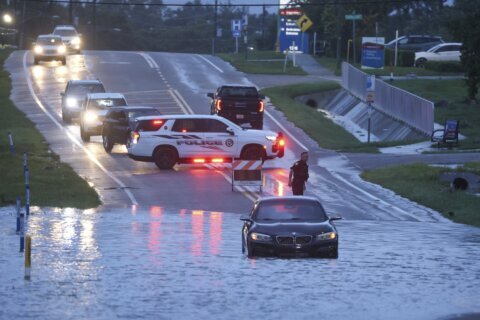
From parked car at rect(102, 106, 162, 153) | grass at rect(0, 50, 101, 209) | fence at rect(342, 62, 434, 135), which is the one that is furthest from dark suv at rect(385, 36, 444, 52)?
parked car at rect(102, 106, 162, 153)

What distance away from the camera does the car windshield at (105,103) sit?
1832 inches

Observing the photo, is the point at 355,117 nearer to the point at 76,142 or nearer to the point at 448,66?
the point at 448,66

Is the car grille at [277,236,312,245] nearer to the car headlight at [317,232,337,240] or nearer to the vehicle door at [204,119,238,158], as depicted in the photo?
the car headlight at [317,232,337,240]

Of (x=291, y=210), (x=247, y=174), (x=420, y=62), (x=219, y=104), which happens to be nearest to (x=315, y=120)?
(x=219, y=104)

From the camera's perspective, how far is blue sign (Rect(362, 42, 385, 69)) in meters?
69.2

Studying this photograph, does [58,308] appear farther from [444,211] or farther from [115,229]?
[444,211]

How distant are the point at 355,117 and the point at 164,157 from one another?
23.6 meters

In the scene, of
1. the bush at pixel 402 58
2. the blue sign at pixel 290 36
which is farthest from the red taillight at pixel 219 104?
the blue sign at pixel 290 36

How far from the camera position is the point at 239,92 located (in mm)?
48250

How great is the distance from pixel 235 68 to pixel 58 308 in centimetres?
6259

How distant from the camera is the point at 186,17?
19450 centimetres

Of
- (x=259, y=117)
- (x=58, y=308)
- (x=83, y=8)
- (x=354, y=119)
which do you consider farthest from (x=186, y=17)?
(x=58, y=308)

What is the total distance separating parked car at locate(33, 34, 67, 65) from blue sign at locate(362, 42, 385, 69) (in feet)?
66.1

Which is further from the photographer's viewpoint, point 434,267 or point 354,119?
point 354,119
